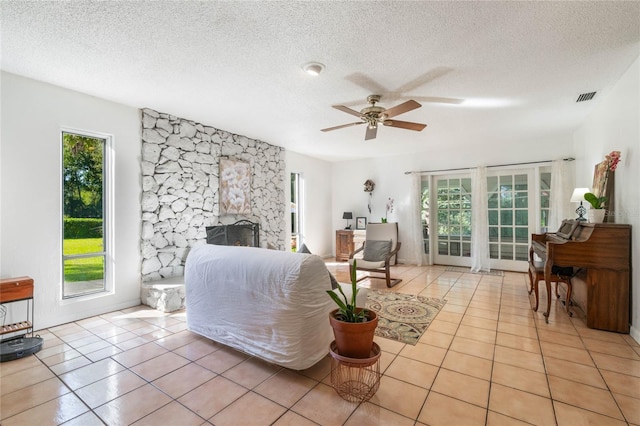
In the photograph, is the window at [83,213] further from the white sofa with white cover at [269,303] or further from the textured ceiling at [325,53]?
the white sofa with white cover at [269,303]

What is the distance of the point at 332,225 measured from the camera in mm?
7477

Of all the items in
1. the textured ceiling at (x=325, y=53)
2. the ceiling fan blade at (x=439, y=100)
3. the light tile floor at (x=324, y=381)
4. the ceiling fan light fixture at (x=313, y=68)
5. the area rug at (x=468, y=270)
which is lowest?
the light tile floor at (x=324, y=381)

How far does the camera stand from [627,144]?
2711mm

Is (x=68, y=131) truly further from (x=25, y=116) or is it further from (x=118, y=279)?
(x=118, y=279)

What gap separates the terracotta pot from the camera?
1.68m

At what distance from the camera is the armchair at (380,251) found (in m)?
4.54

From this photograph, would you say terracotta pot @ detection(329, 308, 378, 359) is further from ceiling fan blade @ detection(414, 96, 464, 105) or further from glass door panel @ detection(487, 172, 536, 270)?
glass door panel @ detection(487, 172, 536, 270)

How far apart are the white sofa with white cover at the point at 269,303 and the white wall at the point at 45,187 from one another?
1.66 meters

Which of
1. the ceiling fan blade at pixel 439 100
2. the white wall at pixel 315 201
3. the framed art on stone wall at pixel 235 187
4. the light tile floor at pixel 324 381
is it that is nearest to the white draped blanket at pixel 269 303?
the light tile floor at pixel 324 381

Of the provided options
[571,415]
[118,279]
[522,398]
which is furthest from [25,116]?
[571,415]

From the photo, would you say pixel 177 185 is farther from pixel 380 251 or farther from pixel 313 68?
pixel 380 251

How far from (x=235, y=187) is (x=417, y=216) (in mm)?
3746

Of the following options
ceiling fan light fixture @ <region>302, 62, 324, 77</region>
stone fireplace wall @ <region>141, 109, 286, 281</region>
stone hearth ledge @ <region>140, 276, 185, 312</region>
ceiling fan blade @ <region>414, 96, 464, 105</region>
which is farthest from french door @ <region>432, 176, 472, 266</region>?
stone hearth ledge @ <region>140, 276, 185, 312</region>

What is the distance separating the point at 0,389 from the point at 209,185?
117 inches
